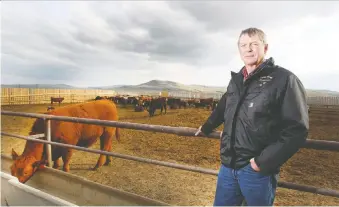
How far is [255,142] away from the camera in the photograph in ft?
5.34

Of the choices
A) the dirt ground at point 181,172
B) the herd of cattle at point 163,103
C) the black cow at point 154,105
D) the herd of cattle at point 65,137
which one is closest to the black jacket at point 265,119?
the herd of cattle at point 65,137

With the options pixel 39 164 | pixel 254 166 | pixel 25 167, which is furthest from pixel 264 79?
pixel 25 167

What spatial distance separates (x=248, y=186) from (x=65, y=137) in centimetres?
496

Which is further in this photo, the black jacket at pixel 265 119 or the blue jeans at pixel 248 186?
the blue jeans at pixel 248 186

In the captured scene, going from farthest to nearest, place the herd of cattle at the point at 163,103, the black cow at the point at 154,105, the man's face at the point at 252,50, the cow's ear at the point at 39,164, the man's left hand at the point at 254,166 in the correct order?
1. the herd of cattle at the point at 163,103
2. the black cow at the point at 154,105
3. the cow's ear at the point at 39,164
4. the man's face at the point at 252,50
5. the man's left hand at the point at 254,166

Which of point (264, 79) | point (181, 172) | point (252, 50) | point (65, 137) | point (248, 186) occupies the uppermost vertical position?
point (252, 50)

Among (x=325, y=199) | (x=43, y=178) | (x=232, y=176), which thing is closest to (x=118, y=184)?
(x=43, y=178)

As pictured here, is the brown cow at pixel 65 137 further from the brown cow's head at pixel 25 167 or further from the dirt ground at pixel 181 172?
the dirt ground at pixel 181 172

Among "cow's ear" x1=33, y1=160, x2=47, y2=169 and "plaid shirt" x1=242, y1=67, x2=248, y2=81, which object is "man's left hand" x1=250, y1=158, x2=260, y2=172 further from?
"cow's ear" x1=33, y1=160, x2=47, y2=169

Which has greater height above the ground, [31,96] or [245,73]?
[245,73]

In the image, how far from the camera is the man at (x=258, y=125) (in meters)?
1.50

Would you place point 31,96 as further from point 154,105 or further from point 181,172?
point 181,172

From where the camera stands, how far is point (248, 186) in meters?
1.67

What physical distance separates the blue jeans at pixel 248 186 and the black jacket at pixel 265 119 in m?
0.05
